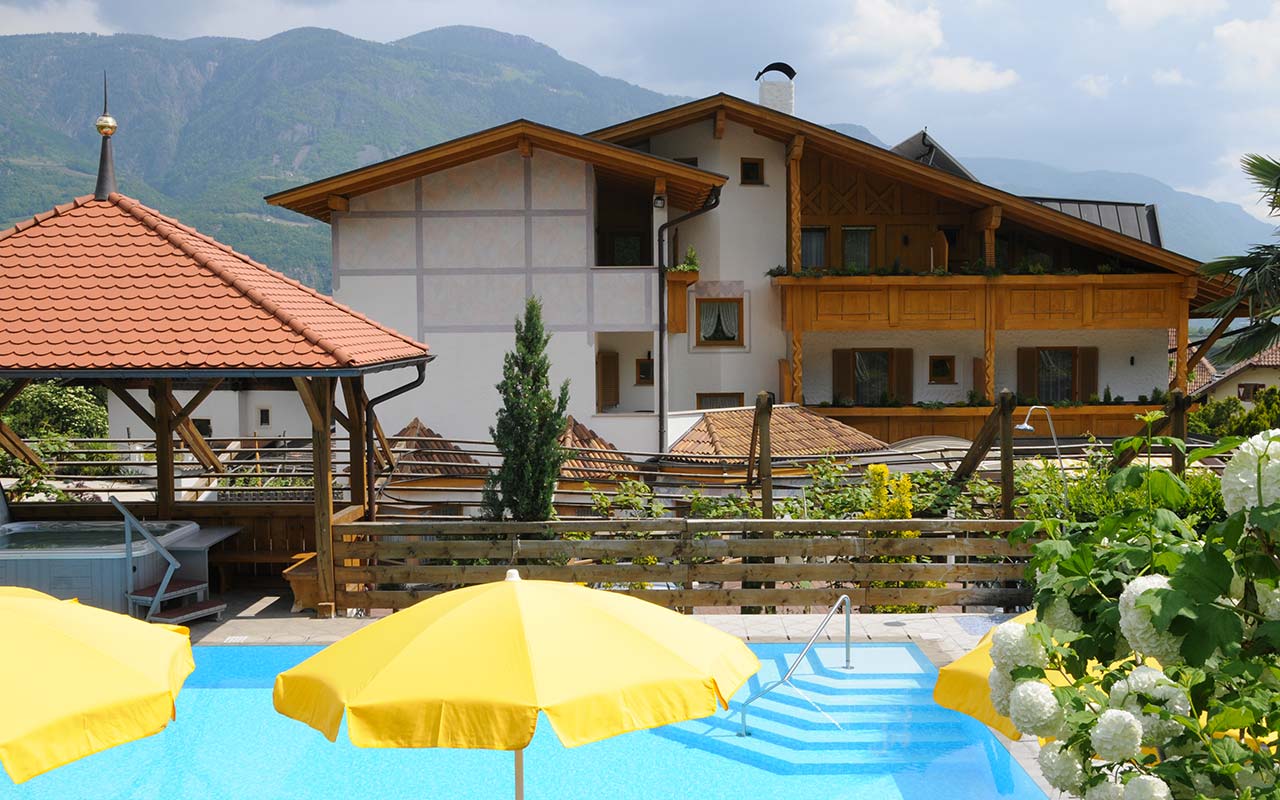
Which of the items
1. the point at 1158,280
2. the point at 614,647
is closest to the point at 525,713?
the point at 614,647

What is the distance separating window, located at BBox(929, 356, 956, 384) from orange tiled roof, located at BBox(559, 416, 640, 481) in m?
10.8

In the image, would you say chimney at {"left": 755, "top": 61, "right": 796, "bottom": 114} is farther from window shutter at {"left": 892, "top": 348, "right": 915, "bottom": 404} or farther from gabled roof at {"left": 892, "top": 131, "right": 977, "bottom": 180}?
window shutter at {"left": 892, "top": 348, "right": 915, "bottom": 404}

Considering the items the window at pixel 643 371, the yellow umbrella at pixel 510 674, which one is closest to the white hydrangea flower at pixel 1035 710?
the yellow umbrella at pixel 510 674

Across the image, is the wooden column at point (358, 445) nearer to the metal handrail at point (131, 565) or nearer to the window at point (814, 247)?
the metal handrail at point (131, 565)

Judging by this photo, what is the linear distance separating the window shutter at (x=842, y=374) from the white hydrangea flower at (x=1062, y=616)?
25.5m

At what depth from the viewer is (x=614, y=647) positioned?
5.37 metres

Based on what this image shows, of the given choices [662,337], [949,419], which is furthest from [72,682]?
[949,419]

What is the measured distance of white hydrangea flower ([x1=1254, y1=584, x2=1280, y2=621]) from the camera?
278 cm

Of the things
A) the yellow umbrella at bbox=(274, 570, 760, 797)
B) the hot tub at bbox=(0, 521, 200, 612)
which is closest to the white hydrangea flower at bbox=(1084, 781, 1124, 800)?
the yellow umbrella at bbox=(274, 570, 760, 797)

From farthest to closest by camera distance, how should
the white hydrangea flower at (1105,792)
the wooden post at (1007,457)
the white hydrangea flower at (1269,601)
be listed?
the wooden post at (1007,457)
the white hydrangea flower at (1105,792)
the white hydrangea flower at (1269,601)

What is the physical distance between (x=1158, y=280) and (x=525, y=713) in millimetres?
25694

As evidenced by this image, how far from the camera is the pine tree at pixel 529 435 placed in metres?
11.9

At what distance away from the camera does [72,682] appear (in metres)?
5.36

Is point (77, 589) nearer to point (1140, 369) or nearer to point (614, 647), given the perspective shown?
point (614, 647)
